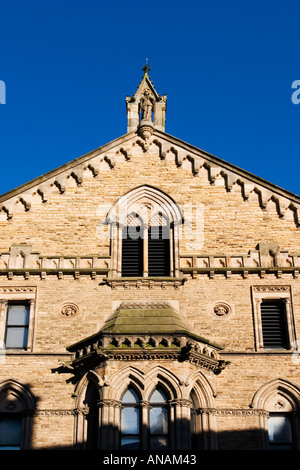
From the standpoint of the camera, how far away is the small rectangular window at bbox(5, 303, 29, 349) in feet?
69.8

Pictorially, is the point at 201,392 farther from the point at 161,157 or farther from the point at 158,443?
the point at 161,157

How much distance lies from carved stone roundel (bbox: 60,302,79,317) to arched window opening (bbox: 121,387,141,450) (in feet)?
10.4

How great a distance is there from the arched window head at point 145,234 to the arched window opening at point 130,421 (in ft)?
13.8

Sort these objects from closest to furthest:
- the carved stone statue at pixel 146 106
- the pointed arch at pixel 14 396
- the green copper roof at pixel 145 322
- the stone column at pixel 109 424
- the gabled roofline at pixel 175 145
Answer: the stone column at pixel 109 424, the green copper roof at pixel 145 322, the pointed arch at pixel 14 396, the gabled roofline at pixel 175 145, the carved stone statue at pixel 146 106

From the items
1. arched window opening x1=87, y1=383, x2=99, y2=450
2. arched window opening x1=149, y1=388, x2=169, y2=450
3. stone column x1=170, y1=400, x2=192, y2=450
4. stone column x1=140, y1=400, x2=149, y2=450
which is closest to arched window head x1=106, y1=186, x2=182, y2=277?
arched window opening x1=87, y1=383, x2=99, y2=450

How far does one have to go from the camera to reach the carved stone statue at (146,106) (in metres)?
25.2

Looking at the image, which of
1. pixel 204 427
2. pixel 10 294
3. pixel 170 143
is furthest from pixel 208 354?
pixel 170 143

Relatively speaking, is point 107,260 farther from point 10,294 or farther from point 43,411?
point 43,411

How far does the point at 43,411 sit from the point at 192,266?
588cm

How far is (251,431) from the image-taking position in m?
19.7

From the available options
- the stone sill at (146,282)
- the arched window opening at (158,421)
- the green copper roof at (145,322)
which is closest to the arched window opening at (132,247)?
the stone sill at (146,282)

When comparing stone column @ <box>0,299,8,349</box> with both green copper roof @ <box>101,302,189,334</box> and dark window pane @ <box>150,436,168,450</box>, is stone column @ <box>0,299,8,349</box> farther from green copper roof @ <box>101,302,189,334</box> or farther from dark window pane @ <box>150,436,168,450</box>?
dark window pane @ <box>150,436,168,450</box>

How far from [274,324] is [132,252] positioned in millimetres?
4708

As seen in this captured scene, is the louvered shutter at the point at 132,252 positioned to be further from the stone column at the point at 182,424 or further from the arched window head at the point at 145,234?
the stone column at the point at 182,424
